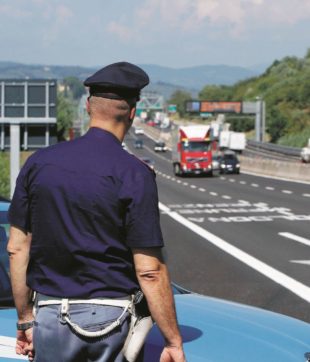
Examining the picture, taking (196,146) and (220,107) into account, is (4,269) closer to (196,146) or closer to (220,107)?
(196,146)

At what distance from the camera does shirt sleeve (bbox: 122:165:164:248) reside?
350cm

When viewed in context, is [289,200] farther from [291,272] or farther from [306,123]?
[306,123]

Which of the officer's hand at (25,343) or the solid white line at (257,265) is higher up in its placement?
the officer's hand at (25,343)

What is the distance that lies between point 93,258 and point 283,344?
3.78 ft

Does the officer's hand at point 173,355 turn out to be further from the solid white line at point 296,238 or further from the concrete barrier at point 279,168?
the concrete barrier at point 279,168

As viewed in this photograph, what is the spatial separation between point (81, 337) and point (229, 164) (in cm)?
6427

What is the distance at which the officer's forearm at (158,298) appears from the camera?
3.51 meters

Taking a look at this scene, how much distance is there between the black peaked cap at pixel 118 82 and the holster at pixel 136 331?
755mm

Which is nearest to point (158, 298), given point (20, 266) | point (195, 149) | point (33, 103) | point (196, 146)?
point (20, 266)

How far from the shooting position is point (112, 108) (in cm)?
368


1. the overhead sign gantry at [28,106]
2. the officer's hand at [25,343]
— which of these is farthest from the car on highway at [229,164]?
the officer's hand at [25,343]

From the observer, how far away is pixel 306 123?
15575 cm

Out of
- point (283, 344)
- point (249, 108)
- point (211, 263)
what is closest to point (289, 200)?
point (211, 263)

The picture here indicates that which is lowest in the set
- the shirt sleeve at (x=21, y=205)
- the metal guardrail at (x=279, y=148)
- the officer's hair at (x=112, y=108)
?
the metal guardrail at (x=279, y=148)
